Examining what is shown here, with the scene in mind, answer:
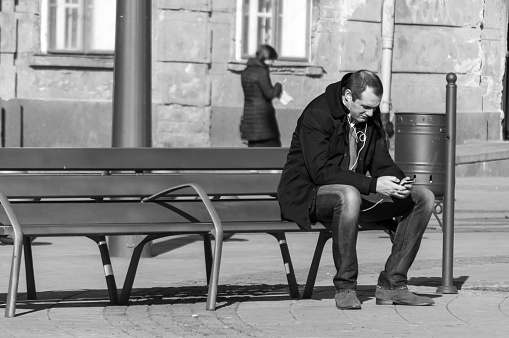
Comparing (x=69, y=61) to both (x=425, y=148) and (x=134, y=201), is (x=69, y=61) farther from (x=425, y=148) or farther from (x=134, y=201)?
(x=134, y=201)

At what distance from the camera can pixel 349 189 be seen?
6.90m

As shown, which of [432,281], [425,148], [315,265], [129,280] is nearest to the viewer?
[129,280]

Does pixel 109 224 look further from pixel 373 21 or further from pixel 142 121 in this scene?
pixel 373 21

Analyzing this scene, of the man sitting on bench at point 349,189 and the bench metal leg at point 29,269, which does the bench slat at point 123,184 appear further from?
the man sitting on bench at point 349,189

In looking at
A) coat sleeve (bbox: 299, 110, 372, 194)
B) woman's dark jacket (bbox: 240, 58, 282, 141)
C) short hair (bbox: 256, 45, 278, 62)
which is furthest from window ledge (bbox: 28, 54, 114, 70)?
coat sleeve (bbox: 299, 110, 372, 194)

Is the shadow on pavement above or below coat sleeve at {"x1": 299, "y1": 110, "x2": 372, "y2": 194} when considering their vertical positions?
below

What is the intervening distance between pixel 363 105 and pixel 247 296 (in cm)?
132

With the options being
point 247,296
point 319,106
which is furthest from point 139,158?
point 319,106

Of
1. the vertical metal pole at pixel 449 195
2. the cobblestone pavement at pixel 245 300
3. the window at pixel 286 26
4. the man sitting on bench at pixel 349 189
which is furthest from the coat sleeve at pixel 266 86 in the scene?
the man sitting on bench at pixel 349 189

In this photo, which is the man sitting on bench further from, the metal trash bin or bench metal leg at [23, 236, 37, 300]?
the metal trash bin

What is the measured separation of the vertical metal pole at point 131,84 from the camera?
9.44m

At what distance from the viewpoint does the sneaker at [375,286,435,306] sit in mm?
7125

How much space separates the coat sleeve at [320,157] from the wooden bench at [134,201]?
0.28 metres

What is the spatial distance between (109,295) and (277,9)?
13.3m
